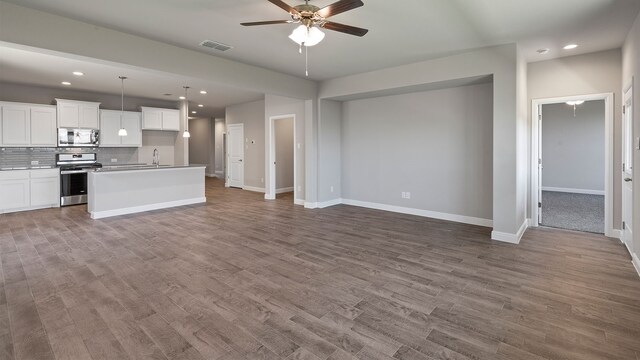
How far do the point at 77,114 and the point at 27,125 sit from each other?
3.03 ft

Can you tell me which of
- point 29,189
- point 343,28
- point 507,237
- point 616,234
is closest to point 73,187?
point 29,189

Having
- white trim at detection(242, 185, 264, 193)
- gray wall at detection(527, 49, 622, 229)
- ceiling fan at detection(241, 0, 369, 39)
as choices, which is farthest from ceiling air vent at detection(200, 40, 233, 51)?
white trim at detection(242, 185, 264, 193)

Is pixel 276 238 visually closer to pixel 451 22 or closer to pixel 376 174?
pixel 376 174

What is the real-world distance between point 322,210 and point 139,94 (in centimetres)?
575

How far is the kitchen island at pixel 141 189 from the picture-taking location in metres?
5.93

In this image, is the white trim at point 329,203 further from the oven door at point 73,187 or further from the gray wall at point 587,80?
the oven door at point 73,187

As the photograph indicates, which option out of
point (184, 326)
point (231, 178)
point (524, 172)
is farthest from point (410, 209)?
point (231, 178)

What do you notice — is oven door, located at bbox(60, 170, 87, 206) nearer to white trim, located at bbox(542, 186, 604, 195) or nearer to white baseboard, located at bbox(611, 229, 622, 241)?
white baseboard, located at bbox(611, 229, 622, 241)

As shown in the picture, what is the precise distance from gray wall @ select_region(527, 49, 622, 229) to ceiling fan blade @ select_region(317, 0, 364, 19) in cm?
403

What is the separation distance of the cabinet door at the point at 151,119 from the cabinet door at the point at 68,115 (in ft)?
4.73

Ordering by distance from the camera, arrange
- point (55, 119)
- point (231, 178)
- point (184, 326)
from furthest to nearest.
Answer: point (231, 178) < point (55, 119) < point (184, 326)

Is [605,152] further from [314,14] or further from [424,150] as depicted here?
[314,14]

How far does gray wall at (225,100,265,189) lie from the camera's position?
9.26 meters

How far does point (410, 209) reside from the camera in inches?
245
